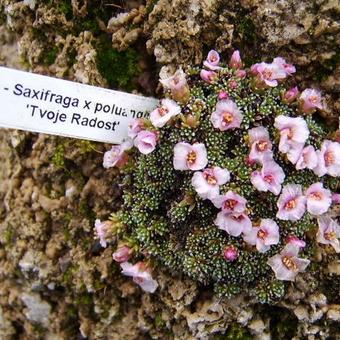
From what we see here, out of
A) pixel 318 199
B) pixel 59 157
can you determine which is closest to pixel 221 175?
pixel 318 199

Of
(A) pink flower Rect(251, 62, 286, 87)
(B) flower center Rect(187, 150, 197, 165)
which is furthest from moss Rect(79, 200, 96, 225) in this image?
(A) pink flower Rect(251, 62, 286, 87)

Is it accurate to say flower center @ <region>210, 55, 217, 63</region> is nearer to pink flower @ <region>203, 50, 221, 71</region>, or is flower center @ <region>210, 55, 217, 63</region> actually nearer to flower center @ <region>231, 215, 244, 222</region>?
pink flower @ <region>203, 50, 221, 71</region>

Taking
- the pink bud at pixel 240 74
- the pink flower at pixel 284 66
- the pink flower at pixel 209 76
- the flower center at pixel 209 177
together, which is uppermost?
the pink flower at pixel 284 66

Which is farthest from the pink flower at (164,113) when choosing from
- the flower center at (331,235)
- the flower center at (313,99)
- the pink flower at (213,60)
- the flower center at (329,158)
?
the flower center at (331,235)

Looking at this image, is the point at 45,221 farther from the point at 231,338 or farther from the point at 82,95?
the point at 231,338

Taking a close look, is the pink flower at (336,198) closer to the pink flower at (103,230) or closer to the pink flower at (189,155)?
the pink flower at (189,155)
